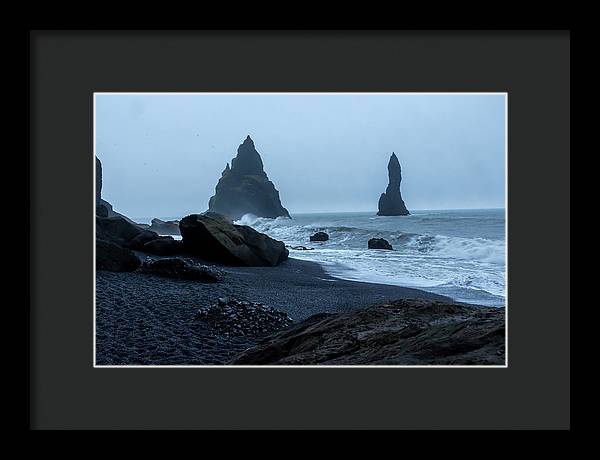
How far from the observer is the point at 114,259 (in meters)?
6.79

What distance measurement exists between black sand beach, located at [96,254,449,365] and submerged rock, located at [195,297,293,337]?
0.35 feet

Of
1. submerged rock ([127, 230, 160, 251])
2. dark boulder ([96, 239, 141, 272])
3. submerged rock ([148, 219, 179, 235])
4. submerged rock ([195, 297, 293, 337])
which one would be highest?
submerged rock ([148, 219, 179, 235])

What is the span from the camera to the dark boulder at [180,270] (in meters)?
6.59

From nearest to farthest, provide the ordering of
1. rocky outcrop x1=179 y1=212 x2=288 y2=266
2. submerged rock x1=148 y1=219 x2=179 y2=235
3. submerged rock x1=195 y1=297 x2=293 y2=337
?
submerged rock x1=195 y1=297 x2=293 y2=337 → rocky outcrop x1=179 y1=212 x2=288 y2=266 → submerged rock x1=148 y1=219 x2=179 y2=235

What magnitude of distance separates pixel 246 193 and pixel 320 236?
4000 millimetres

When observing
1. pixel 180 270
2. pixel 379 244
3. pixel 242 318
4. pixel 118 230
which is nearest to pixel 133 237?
pixel 118 230

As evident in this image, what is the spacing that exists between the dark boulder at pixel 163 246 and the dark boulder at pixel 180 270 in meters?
2.19

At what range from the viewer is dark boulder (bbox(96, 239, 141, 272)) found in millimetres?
6613

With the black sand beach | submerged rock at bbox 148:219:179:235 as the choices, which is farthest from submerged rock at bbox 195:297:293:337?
submerged rock at bbox 148:219:179:235

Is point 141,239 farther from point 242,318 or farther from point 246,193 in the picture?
point 242,318

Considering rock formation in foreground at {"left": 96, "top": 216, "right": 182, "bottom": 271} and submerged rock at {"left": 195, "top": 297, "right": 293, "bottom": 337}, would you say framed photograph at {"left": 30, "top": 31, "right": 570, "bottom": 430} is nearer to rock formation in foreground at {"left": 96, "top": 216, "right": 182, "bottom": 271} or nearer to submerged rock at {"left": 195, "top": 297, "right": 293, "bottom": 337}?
submerged rock at {"left": 195, "top": 297, "right": 293, "bottom": 337}
